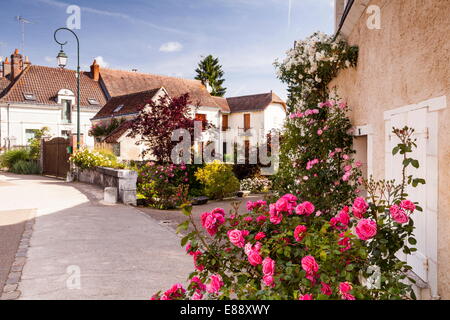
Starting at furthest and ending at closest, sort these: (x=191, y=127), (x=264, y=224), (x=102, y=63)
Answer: (x=102, y=63) < (x=191, y=127) < (x=264, y=224)

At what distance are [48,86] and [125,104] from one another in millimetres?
7949

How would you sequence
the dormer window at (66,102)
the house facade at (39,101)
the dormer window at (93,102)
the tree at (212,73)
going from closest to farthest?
the house facade at (39,101) → the dormer window at (66,102) → the dormer window at (93,102) → the tree at (212,73)

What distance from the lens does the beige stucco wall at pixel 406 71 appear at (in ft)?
9.71

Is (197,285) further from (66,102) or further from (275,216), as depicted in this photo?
(66,102)

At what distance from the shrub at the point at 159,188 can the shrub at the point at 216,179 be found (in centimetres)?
173

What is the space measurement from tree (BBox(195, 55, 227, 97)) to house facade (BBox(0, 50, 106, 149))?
15588 mm

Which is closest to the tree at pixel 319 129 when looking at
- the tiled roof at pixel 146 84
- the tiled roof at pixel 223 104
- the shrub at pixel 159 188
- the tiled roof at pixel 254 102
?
the shrub at pixel 159 188

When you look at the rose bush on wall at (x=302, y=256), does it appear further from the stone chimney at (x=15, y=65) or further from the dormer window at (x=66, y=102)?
the stone chimney at (x=15, y=65)

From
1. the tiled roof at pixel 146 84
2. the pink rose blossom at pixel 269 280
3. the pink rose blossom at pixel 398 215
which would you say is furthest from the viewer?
the tiled roof at pixel 146 84

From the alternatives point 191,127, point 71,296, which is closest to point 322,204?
point 71,296

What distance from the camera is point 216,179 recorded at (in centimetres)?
1306

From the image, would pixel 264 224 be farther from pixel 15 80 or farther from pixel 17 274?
pixel 15 80

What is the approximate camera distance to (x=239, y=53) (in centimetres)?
754

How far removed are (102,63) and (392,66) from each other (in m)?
32.8
